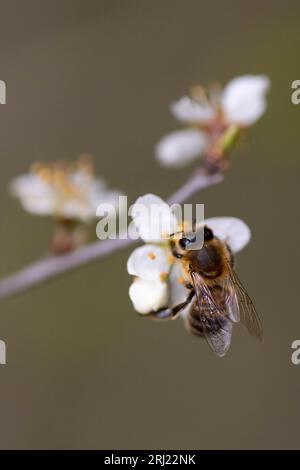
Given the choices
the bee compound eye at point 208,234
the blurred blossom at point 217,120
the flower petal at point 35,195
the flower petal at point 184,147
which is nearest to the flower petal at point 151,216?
the bee compound eye at point 208,234

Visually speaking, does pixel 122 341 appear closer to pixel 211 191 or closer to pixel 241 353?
pixel 241 353

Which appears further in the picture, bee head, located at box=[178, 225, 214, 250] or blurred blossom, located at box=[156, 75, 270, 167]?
blurred blossom, located at box=[156, 75, 270, 167]

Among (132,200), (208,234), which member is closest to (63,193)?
(208,234)

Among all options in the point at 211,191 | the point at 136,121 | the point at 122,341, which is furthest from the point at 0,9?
the point at 122,341

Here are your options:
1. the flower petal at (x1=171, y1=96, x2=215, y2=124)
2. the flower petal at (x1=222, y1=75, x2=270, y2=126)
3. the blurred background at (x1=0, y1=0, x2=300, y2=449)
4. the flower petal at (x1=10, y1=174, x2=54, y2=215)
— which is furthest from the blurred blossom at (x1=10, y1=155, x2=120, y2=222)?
the blurred background at (x1=0, y1=0, x2=300, y2=449)

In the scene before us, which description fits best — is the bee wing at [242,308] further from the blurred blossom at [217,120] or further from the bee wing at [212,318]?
the blurred blossom at [217,120]

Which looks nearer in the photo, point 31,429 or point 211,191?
point 31,429

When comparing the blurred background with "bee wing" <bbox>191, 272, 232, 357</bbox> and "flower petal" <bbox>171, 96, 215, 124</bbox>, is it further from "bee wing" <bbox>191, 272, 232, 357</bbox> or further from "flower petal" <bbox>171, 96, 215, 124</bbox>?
"bee wing" <bbox>191, 272, 232, 357</bbox>
